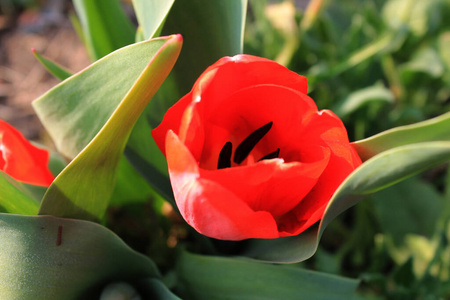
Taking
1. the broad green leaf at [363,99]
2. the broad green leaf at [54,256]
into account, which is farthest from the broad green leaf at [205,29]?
the broad green leaf at [363,99]

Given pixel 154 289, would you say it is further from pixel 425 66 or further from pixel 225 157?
pixel 425 66

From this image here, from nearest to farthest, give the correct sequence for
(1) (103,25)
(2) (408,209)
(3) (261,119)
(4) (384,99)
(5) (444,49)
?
(3) (261,119) < (1) (103,25) < (4) (384,99) < (2) (408,209) < (5) (444,49)

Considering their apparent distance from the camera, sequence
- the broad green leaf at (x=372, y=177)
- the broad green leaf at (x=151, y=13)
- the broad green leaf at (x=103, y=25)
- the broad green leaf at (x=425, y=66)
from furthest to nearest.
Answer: the broad green leaf at (x=425, y=66) < the broad green leaf at (x=103, y=25) < the broad green leaf at (x=151, y=13) < the broad green leaf at (x=372, y=177)

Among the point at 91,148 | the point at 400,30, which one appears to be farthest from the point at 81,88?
the point at 400,30

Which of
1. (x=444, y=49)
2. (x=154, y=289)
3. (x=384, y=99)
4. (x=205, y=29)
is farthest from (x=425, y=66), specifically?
(x=154, y=289)

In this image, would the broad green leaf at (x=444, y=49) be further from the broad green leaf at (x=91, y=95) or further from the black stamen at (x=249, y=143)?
the broad green leaf at (x=91, y=95)

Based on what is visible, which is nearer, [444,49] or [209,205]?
[209,205]

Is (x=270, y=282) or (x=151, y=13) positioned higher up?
(x=151, y=13)
